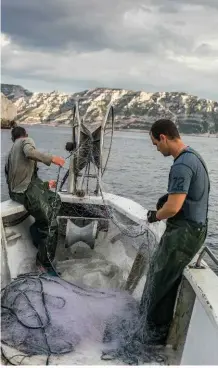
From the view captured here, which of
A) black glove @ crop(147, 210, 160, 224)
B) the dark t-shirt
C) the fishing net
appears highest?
the dark t-shirt

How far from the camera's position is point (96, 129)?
7.02 metres

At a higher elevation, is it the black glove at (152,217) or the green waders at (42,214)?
the black glove at (152,217)

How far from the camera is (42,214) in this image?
615cm

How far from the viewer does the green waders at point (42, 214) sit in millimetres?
6102

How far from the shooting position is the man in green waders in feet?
12.5

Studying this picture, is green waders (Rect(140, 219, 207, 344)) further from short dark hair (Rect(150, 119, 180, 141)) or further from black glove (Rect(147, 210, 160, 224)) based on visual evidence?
short dark hair (Rect(150, 119, 180, 141))

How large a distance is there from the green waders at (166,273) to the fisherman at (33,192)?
2.06 meters

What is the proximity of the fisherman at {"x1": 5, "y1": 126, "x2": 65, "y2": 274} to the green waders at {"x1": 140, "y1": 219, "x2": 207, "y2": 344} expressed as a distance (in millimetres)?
2055

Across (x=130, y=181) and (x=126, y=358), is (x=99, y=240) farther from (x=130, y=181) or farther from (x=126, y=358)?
(x=130, y=181)

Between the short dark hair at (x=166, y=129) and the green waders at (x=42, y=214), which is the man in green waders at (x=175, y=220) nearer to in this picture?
the short dark hair at (x=166, y=129)

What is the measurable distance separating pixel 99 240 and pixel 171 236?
10.6 feet

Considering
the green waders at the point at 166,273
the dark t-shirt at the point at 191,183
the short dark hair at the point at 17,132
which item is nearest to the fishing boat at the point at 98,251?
the green waders at the point at 166,273

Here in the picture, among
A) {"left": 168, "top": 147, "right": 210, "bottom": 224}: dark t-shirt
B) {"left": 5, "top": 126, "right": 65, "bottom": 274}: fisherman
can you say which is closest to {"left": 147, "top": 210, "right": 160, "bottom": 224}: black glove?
{"left": 168, "top": 147, "right": 210, "bottom": 224}: dark t-shirt

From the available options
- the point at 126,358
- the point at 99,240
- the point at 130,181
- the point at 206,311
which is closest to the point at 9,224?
the point at 99,240
